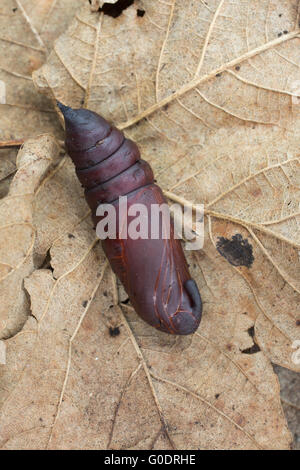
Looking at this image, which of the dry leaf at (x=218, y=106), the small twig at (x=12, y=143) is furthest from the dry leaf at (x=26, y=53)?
the dry leaf at (x=218, y=106)

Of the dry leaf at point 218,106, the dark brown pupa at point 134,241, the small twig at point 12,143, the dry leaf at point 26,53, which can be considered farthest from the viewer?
the dry leaf at point 26,53

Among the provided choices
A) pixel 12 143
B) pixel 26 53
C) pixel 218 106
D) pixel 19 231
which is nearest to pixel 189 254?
pixel 218 106

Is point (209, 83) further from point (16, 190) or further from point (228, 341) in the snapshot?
point (228, 341)

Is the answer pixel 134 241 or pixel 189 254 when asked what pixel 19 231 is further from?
pixel 189 254

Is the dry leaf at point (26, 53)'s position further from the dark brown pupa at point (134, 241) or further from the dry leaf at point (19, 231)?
the dark brown pupa at point (134, 241)

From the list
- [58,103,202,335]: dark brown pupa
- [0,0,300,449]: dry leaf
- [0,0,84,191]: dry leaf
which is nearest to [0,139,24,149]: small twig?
[0,0,84,191]: dry leaf
